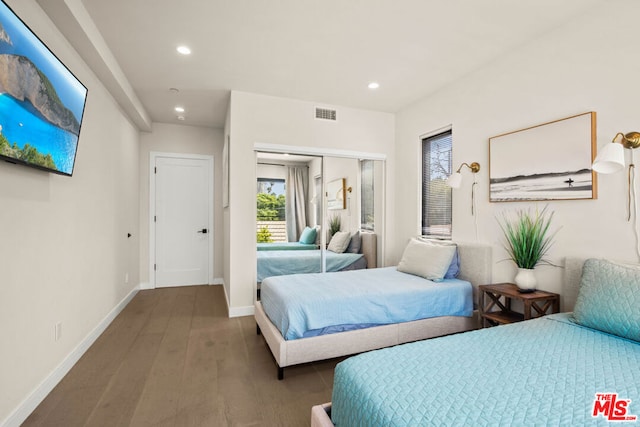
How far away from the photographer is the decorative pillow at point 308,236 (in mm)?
4094

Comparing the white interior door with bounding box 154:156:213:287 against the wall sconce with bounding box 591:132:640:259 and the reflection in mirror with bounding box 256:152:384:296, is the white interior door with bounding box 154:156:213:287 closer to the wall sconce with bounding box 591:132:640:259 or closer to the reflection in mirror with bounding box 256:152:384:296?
the reflection in mirror with bounding box 256:152:384:296

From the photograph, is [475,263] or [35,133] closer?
[35,133]

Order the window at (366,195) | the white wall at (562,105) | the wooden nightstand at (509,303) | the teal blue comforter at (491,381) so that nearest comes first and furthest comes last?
the teal blue comforter at (491,381) → the white wall at (562,105) → the wooden nightstand at (509,303) → the window at (366,195)

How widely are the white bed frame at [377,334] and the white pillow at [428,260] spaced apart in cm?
25

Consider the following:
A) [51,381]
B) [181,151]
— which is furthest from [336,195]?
[51,381]

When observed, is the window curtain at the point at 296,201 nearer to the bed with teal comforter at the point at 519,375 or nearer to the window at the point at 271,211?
the window at the point at 271,211

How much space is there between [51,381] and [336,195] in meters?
3.24

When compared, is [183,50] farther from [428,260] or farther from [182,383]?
[428,260]

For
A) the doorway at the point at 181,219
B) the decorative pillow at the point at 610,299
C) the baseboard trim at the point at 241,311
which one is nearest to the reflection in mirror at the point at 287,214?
the baseboard trim at the point at 241,311

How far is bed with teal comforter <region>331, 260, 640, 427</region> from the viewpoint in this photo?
105 centimetres

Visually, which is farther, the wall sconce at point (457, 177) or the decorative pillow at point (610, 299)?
the wall sconce at point (457, 177)

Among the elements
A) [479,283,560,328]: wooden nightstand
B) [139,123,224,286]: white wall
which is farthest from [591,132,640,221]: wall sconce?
[139,123,224,286]: white wall

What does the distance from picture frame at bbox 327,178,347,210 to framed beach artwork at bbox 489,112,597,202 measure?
1.80m

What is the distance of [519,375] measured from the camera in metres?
1.29
